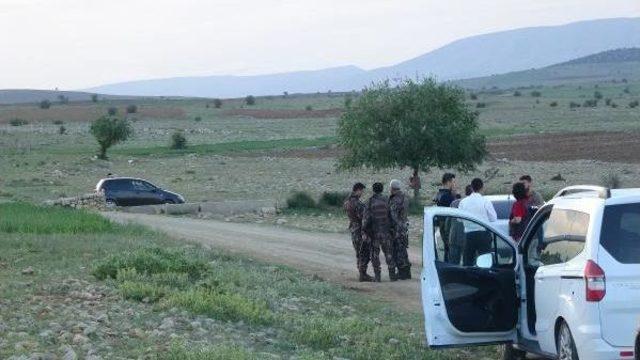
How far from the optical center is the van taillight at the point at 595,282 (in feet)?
30.9

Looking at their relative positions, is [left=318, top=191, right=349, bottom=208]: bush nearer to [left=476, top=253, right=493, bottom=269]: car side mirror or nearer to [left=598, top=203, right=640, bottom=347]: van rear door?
[left=476, top=253, right=493, bottom=269]: car side mirror

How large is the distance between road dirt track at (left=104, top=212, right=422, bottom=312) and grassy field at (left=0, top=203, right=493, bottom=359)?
0.88m

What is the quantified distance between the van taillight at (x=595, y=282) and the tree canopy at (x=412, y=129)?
32102 mm

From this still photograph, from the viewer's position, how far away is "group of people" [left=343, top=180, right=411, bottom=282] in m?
20.2

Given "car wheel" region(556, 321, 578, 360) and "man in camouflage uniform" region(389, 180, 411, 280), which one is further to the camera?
"man in camouflage uniform" region(389, 180, 411, 280)

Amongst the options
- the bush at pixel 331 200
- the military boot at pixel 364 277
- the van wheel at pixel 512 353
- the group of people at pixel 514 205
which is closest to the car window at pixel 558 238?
the van wheel at pixel 512 353

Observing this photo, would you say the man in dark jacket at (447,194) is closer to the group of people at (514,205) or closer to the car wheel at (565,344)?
the group of people at (514,205)

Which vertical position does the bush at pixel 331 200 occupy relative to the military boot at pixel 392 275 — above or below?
below

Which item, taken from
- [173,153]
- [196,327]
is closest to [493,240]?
[196,327]

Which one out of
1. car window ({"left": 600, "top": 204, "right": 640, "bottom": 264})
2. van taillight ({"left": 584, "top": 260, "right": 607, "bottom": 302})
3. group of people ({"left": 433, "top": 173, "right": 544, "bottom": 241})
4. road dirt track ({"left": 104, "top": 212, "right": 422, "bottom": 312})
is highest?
car window ({"left": 600, "top": 204, "right": 640, "bottom": 264})

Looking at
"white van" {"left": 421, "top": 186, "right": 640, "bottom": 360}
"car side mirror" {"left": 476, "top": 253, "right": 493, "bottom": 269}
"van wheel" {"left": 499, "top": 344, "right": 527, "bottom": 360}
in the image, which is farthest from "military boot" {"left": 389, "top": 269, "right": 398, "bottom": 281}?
"car side mirror" {"left": 476, "top": 253, "right": 493, "bottom": 269}

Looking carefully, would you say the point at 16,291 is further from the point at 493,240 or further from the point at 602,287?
the point at 602,287

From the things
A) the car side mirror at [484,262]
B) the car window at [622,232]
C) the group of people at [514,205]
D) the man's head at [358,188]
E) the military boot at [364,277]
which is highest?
the car window at [622,232]

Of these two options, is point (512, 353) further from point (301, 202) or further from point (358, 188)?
point (301, 202)
